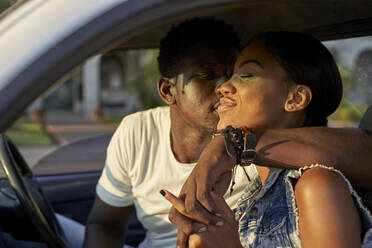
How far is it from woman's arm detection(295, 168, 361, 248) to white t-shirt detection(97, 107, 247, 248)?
0.96 meters

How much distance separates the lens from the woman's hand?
127cm

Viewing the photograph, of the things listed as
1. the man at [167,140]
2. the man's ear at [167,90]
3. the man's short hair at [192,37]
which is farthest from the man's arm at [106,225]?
the man's short hair at [192,37]

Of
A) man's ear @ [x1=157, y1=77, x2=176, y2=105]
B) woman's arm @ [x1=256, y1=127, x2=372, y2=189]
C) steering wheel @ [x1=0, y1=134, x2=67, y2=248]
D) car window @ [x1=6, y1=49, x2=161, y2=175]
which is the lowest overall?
car window @ [x1=6, y1=49, x2=161, y2=175]

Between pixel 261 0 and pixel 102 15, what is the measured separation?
1.37 ft

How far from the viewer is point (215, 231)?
1.28 metres

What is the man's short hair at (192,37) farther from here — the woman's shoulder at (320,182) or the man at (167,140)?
the woman's shoulder at (320,182)

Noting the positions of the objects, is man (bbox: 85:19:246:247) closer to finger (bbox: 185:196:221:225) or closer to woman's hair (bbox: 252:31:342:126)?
woman's hair (bbox: 252:31:342:126)

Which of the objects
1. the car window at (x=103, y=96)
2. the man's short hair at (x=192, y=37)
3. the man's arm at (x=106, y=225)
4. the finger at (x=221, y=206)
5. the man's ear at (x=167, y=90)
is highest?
the man's short hair at (x=192, y=37)

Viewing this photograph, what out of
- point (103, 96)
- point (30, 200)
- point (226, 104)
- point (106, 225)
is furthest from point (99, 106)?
point (226, 104)

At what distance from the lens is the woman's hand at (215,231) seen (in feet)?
4.17

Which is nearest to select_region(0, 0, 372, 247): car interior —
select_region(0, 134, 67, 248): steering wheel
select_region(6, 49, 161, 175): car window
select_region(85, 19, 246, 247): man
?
select_region(0, 134, 67, 248): steering wheel

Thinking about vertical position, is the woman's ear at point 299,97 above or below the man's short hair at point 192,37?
below

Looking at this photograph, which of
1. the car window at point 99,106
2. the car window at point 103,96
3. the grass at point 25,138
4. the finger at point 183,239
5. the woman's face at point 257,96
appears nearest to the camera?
the finger at point 183,239

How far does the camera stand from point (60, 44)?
1.01 m
